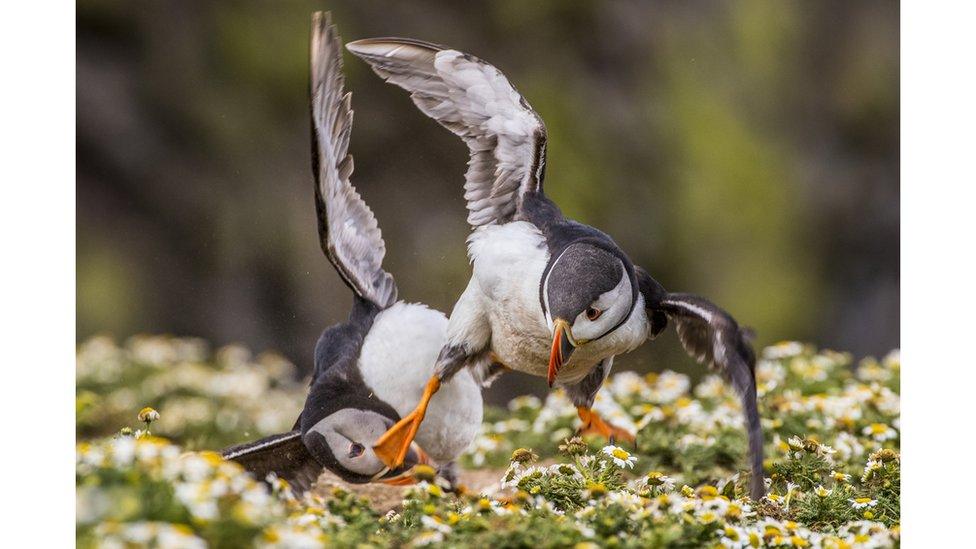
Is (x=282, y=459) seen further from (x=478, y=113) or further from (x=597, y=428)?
(x=478, y=113)

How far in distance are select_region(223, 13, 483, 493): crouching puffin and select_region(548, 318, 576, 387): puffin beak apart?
71 centimetres

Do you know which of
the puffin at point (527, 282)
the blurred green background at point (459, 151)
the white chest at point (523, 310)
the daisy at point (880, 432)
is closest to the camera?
the puffin at point (527, 282)

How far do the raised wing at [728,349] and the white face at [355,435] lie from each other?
108 cm

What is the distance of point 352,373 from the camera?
4125 mm

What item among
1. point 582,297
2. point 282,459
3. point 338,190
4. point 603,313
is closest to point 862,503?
point 603,313

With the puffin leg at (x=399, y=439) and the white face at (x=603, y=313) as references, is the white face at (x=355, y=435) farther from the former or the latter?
the white face at (x=603, y=313)

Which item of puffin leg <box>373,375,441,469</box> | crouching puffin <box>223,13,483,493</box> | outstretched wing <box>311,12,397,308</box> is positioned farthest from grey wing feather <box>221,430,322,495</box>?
outstretched wing <box>311,12,397,308</box>

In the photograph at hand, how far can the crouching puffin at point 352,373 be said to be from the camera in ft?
13.1

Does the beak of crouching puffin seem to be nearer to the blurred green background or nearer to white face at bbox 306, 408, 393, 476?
white face at bbox 306, 408, 393, 476

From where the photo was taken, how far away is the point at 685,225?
574 centimetres

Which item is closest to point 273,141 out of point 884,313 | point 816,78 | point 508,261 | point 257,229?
point 257,229

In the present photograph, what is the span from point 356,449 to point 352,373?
0.31 m

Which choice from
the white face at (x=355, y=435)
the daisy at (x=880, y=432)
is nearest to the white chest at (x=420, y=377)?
the white face at (x=355, y=435)

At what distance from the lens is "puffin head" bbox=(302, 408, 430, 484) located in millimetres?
3926
